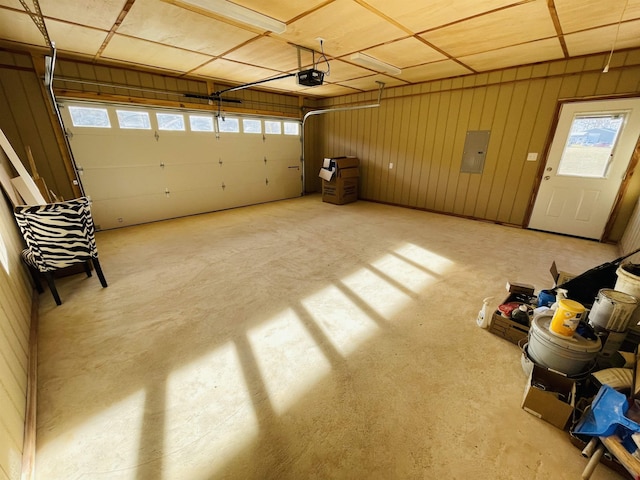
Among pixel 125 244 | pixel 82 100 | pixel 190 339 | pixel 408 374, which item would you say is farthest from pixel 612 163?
pixel 82 100

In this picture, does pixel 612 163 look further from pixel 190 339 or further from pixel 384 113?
pixel 190 339

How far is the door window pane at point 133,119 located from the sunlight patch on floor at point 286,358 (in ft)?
14.4

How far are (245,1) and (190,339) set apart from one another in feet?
9.12

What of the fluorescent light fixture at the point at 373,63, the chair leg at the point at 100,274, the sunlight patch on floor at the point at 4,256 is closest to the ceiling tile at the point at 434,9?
the fluorescent light fixture at the point at 373,63

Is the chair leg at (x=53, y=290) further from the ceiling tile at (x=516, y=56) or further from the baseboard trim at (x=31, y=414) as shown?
the ceiling tile at (x=516, y=56)

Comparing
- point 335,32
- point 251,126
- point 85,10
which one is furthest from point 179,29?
point 251,126

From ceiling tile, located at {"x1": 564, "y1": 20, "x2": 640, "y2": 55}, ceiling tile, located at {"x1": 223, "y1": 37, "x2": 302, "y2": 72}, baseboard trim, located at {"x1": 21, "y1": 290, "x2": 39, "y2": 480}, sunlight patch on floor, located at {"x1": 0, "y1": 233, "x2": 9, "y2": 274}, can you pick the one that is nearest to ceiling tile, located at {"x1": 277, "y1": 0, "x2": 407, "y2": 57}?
ceiling tile, located at {"x1": 223, "y1": 37, "x2": 302, "y2": 72}

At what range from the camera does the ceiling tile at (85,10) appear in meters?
2.17

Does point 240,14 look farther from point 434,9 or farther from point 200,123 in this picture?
point 200,123

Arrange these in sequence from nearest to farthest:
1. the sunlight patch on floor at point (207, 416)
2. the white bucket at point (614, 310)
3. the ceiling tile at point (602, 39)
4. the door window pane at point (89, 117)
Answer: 1. the sunlight patch on floor at point (207, 416)
2. the white bucket at point (614, 310)
3. the ceiling tile at point (602, 39)
4. the door window pane at point (89, 117)

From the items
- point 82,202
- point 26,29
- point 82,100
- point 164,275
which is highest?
point 26,29

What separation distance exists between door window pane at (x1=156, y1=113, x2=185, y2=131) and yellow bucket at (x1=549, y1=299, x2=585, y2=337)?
582 centimetres

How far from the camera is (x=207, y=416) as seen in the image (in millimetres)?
1425

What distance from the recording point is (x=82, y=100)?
3.93 meters
